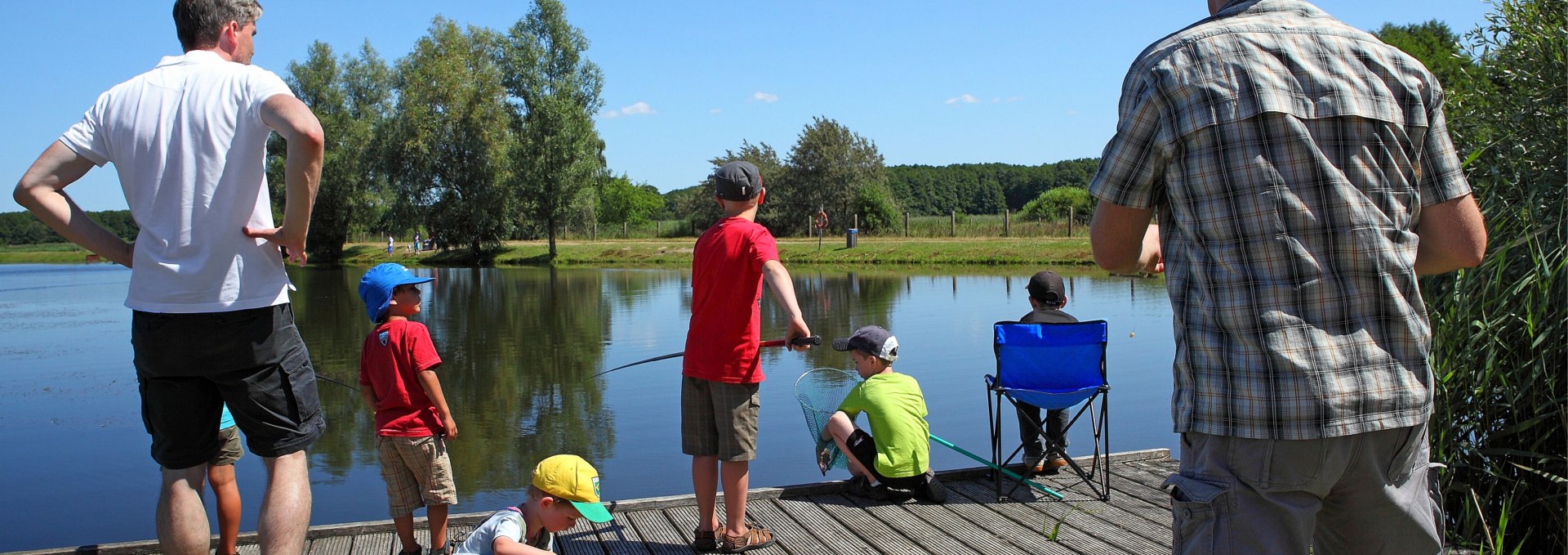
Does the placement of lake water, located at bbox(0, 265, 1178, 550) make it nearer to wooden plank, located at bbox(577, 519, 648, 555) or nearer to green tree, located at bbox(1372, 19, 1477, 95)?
wooden plank, located at bbox(577, 519, 648, 555)

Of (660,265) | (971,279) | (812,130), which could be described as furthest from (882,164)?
(971,279)

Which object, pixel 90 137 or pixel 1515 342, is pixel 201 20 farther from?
pixel 1515 342

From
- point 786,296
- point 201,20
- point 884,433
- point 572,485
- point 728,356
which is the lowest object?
point 884,433

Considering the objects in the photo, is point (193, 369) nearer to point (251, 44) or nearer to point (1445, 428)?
point (251, 44)

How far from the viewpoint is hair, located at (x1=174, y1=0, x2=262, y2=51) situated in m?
3.11

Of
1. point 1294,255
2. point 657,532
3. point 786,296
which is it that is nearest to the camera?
point 1294,255

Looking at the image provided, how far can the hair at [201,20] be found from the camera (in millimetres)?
3105

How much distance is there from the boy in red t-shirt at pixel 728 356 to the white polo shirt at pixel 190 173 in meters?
1.55

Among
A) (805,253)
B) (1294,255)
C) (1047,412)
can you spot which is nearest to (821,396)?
(1047,412)

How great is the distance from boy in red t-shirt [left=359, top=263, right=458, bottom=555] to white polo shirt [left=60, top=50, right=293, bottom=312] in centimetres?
100

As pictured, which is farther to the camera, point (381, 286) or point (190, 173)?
point (381, 286)

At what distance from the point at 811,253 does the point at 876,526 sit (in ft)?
104

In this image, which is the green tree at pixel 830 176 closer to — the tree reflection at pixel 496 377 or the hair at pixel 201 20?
the tree reflection at pixel 496 377

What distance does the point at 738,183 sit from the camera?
13.7ft
